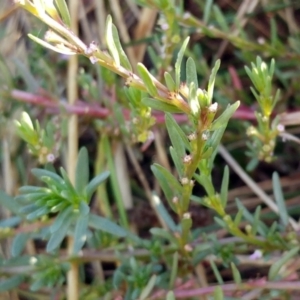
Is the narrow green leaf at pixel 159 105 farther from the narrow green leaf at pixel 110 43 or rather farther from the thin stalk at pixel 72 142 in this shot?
the thin stalk at pixel 72 142

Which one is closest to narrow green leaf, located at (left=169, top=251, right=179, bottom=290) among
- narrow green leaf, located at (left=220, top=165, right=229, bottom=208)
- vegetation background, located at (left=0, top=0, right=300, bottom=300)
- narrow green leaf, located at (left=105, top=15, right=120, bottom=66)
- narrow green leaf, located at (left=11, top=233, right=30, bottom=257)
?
vegetation background, located at (left=0, top=0, right=300, bottom=300)

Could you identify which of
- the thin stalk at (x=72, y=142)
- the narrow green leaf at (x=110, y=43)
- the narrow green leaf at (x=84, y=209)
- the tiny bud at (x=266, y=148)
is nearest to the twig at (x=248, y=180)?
the tiny bud at (x=266, y=148)

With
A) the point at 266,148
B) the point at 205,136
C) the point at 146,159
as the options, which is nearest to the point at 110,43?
the point at 205,136

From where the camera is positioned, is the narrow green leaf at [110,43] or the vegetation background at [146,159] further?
the vegetation background at [146,159]

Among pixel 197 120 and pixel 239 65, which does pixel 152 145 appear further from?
pixel 197 120

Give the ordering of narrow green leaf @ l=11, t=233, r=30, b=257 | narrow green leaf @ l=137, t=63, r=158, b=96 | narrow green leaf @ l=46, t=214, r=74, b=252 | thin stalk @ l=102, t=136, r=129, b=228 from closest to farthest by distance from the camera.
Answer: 1. narrow green leaf @ l=137, t=63, r=158, b=96
2. narrow green leaf @ l=46, t=214, r=74, b=252
3. narrow green leaf @ l=11, t=233, r=30, b=257
4. thin stalk @ l=102, t=136, r=129, b=228

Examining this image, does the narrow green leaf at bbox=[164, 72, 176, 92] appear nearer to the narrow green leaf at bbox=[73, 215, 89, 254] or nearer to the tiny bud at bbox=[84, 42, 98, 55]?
the tiny bud at bbox=[84, 42, 98, 55]
